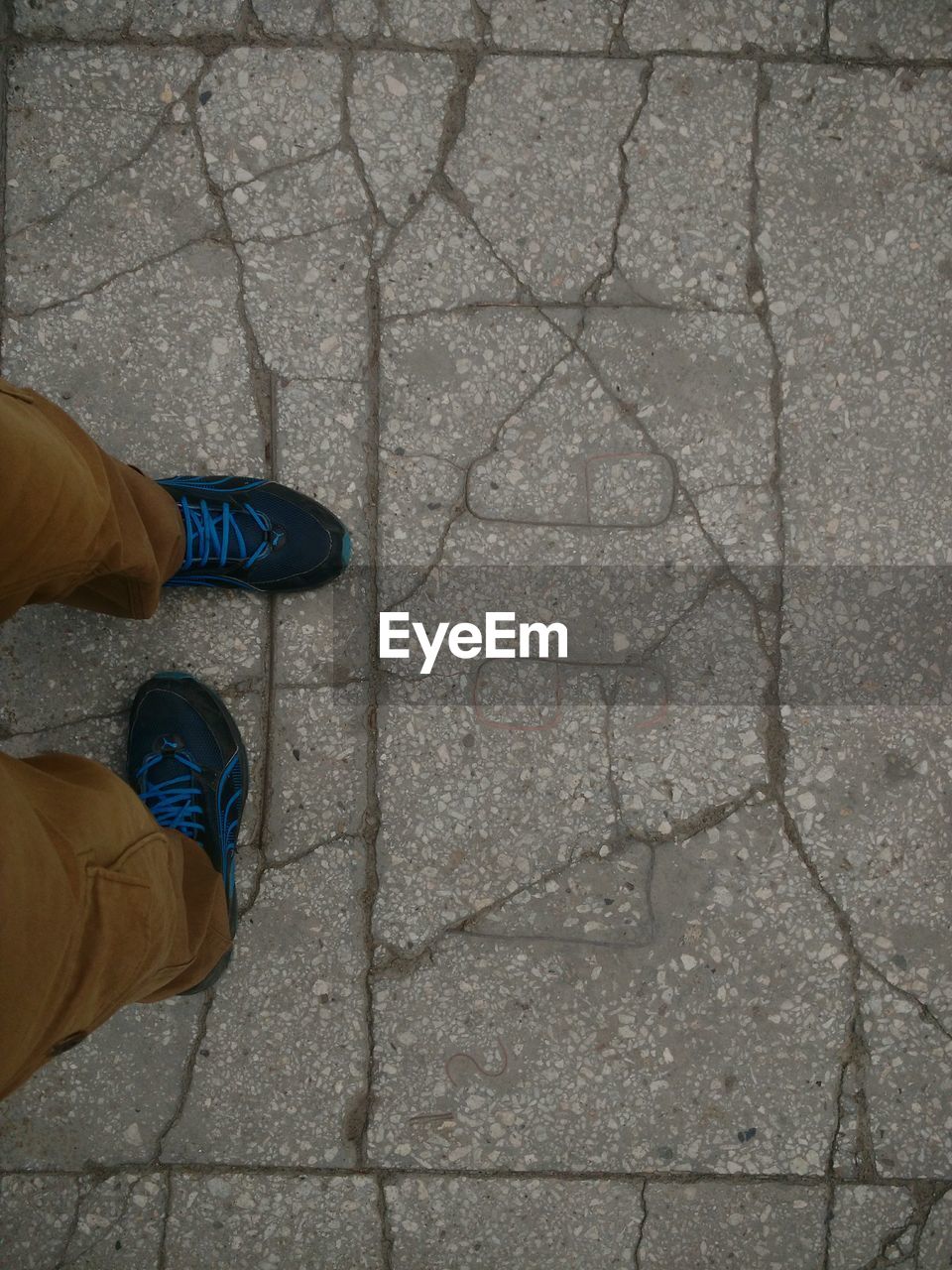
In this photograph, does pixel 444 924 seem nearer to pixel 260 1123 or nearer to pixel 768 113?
pixel 260 1123

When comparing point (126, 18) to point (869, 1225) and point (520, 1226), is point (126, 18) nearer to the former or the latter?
point (520, 1226)

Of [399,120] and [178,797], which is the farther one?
[399,120]

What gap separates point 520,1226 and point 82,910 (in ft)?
4.64

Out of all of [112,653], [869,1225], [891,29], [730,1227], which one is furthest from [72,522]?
[869,1225]

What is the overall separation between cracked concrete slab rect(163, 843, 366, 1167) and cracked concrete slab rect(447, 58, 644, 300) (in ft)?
5.60

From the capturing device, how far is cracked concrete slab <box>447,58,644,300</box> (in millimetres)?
2301

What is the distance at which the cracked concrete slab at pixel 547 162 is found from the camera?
230cm

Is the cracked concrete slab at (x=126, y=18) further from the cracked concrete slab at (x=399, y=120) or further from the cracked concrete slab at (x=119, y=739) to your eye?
the cracked concrete slab at (x=119, y=739)

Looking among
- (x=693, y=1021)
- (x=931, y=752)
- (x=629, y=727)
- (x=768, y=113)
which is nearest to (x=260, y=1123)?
(x=693, y=1021)

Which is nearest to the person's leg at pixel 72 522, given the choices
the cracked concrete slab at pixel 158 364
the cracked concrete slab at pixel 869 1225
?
the cracked concrete slab at pixel 158 364

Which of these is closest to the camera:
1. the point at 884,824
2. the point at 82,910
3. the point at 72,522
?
the point at 82,910

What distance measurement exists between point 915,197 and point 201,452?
6.18 ft

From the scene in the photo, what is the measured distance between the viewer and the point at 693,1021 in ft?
7.32

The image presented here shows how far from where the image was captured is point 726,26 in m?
2.30
